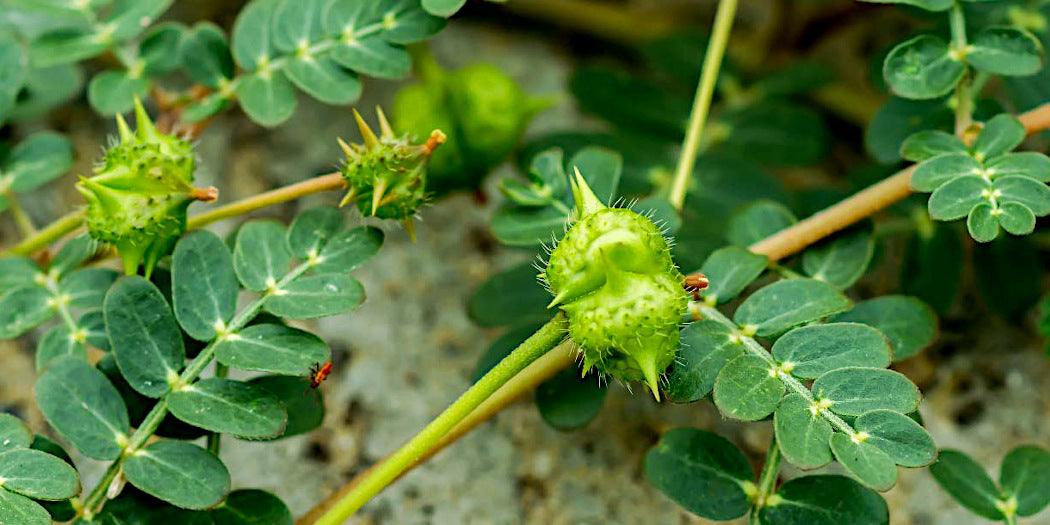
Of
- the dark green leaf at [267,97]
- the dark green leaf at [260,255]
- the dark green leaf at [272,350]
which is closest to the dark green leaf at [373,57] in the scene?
the dark green leaf at [267,97]

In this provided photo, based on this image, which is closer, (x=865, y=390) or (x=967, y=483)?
(x=865, y=390)

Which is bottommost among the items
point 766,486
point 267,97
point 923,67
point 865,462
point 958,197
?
point 766,486

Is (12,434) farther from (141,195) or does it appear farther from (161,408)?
(141,195)

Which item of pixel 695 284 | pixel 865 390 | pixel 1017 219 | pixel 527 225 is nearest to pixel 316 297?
pixel 527 225

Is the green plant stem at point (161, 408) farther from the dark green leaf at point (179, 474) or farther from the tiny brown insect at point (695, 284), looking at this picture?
the tiny brown insect at point (695, 284)

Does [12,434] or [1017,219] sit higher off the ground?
[1017,219]

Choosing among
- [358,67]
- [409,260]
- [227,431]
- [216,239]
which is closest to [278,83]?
[358,67]

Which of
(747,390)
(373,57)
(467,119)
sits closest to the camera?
(747,390)

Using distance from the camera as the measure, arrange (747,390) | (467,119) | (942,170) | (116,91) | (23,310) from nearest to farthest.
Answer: (747,390)
(942,170)
(23,310)
(116,91)
(467,119)
